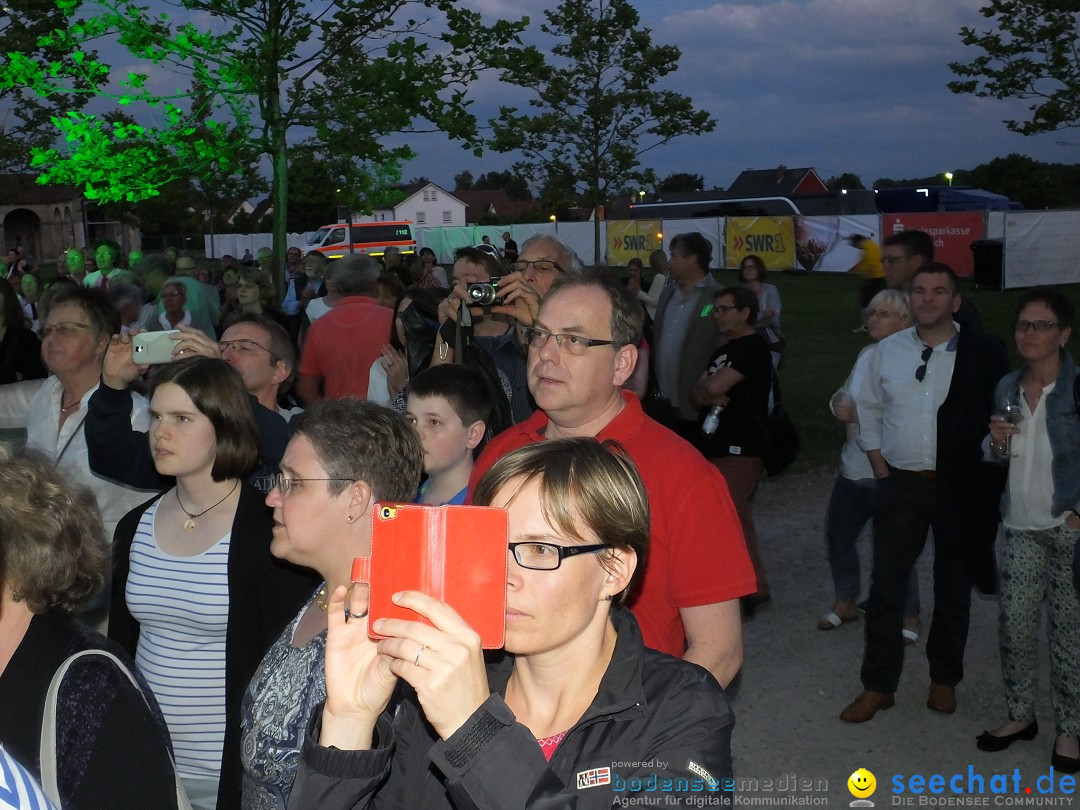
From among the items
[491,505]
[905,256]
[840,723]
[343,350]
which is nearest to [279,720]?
[491,505]

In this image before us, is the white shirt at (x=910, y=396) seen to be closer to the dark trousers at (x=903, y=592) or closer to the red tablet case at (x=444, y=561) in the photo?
the dark trousers at (x=903, y=592)

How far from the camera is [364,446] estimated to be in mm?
2992

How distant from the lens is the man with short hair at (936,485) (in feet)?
16.9

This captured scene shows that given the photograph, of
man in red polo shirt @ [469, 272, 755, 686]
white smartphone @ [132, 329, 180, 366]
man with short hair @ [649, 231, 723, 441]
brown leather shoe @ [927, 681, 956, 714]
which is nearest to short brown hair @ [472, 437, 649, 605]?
man in red polo shirt @ [469, 272, 755, 686]

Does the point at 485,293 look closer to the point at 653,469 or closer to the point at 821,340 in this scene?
the point at 653,469

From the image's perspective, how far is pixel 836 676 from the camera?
19.4ft

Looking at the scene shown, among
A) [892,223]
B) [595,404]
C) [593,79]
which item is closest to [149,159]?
[595,404]

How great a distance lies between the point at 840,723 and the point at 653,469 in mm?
3020

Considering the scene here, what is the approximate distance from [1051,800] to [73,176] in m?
12.8

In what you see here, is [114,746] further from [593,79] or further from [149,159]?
[593,79]

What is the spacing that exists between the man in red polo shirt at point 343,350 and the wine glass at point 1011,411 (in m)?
3.76

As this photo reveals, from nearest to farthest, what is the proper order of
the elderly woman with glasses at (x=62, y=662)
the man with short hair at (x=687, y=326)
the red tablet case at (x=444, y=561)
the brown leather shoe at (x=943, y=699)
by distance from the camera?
1. the red tablet case at (x=444, y=561)
2. the elderly woman with glasses at (x=62, y=662)
3. the brown leather shoe at (x=943, y=699)
4. the man with short hair at (x=687, y=326)

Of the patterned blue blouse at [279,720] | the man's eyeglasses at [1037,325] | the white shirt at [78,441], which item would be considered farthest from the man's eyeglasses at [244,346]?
the man's eyeglasses at [1037,325]

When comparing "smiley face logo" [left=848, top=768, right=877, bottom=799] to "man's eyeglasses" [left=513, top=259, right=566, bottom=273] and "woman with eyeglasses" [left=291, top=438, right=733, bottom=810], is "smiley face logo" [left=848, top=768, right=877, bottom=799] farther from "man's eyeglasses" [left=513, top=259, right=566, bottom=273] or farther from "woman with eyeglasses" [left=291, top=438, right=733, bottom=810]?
"woman with eyeglasses" [left=291, top=438, right=733, bottom=810]
